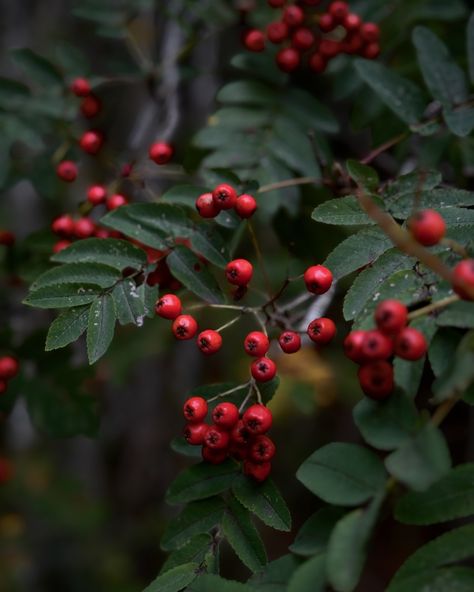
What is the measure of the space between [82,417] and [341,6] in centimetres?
198

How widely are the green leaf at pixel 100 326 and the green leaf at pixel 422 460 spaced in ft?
2.70

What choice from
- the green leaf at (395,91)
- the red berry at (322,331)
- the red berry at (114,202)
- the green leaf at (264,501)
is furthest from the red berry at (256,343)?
the green leaf at (395,91)

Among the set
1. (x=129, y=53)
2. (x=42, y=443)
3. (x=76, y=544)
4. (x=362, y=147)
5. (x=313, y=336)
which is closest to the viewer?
(x=313, y=336)

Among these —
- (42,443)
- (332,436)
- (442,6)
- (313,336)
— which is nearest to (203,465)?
(313,336)

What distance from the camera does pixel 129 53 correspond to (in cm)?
333

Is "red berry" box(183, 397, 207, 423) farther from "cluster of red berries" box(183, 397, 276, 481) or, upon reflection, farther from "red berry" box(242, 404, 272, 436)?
"red berry" box(242, 404, 272, 436)

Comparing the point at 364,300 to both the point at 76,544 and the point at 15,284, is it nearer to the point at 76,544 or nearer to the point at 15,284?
the point at 15,284

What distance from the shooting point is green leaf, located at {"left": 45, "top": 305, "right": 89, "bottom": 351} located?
1.65 meters

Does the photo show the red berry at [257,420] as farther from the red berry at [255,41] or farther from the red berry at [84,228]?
the red berry at [255,41]

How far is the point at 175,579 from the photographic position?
143 cm

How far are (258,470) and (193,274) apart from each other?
62 cm

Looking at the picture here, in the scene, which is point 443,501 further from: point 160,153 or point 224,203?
point 160,153

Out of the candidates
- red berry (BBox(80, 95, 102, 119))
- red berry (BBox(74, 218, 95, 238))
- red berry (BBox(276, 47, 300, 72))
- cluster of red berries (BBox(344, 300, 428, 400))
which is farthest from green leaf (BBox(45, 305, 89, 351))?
red berry (BBox(276, 47, 300, 72))

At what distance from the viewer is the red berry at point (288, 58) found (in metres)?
2.54
